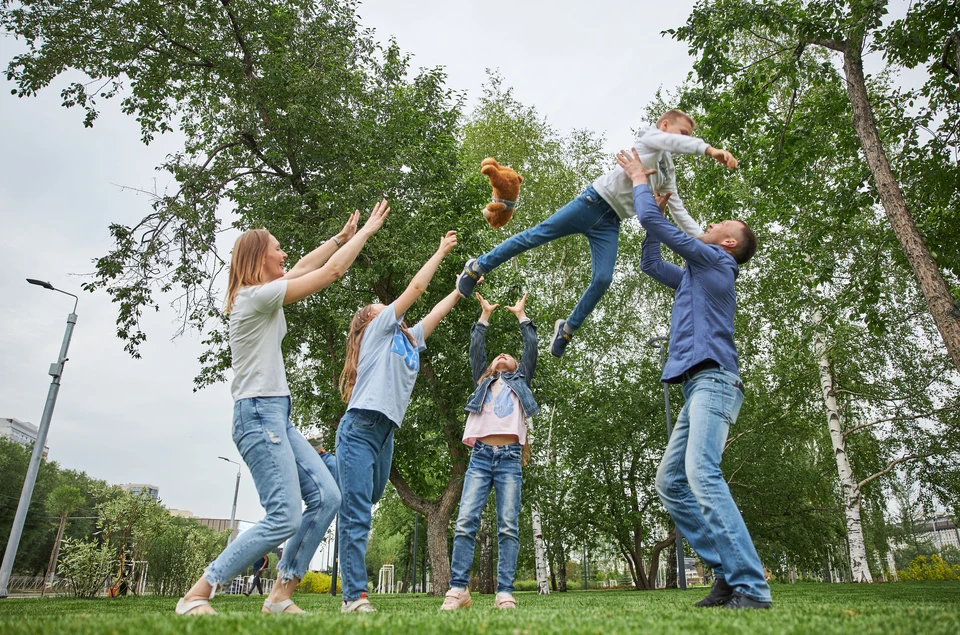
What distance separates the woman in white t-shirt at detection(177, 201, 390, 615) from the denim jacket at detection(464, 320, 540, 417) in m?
1.96

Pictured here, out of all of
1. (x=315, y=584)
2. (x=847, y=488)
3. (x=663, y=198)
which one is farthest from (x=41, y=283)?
(x=315, y=584)

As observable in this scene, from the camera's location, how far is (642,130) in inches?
204

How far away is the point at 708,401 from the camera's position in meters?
3.76

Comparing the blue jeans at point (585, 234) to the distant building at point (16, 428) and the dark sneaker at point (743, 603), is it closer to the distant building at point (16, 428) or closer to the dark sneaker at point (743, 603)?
the dark sneaker at point (743, 603)

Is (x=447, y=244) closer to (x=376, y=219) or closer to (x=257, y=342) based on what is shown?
(x=376, y=219)

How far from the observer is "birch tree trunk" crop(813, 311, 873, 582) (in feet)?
56.7

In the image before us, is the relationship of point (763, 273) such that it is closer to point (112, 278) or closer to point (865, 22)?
point (865, 22)

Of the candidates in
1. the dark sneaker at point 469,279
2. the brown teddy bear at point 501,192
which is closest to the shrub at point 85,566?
the dark sneaker at point 469,279

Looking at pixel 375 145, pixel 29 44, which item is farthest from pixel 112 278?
pixel 375 145

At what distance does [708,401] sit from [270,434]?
104 inches

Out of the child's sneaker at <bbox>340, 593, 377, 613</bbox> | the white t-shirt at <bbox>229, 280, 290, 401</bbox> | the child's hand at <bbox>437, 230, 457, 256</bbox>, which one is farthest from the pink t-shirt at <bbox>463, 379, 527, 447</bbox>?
the white t-shirt at <bbox>229, 280, 290, 401</bbox>

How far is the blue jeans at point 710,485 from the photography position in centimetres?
351

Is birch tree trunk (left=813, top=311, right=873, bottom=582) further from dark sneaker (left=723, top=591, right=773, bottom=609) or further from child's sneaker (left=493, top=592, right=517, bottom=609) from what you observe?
dark sneaker (left=723, top=591, right=773, bottom=609)

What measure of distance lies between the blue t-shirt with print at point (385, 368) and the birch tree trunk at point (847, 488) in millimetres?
15214
